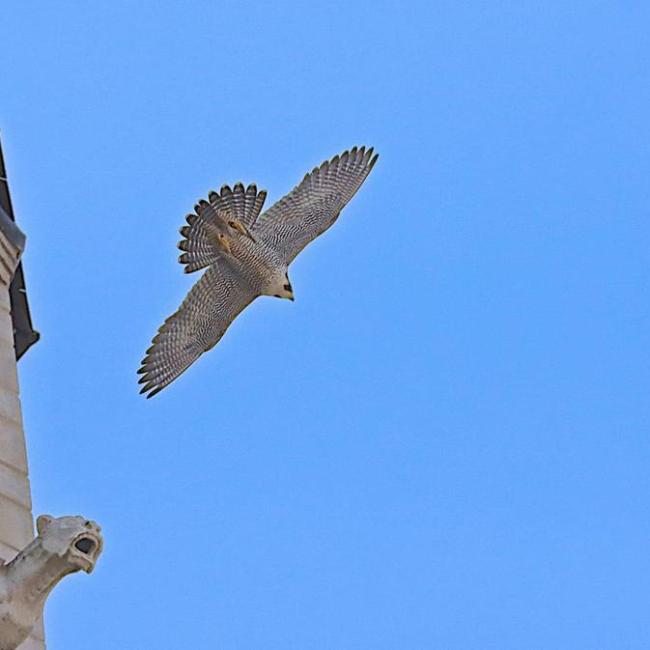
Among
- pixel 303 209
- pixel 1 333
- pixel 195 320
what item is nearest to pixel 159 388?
pixel 195 320

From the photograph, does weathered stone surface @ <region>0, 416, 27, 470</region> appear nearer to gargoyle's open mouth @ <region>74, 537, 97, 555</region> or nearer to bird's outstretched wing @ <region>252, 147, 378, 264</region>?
gargoyle's open mouth @ <region>74, 537, 97, 555</region>

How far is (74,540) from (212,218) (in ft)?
24.3

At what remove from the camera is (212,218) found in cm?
1520

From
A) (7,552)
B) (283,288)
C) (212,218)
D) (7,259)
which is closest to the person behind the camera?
(7,552)

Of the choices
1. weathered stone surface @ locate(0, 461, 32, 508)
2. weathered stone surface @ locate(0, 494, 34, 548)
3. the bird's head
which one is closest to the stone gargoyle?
weathered stone surface @ locate(0, 494, 34, 548)

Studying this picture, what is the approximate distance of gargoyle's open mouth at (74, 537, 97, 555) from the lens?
8.05 metres

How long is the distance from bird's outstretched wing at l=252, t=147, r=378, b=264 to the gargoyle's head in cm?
807

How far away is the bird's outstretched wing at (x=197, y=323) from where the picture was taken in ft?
50.2

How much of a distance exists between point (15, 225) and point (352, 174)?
6.27m

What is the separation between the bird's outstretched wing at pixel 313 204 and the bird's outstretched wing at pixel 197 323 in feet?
1.60

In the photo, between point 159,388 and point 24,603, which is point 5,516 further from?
point 159,388

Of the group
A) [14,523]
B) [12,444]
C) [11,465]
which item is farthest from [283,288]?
[14,523]

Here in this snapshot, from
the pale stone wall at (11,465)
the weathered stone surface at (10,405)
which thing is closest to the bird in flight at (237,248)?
the pale stone wall at (11,465)

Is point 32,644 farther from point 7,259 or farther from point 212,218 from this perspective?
point 212,218
